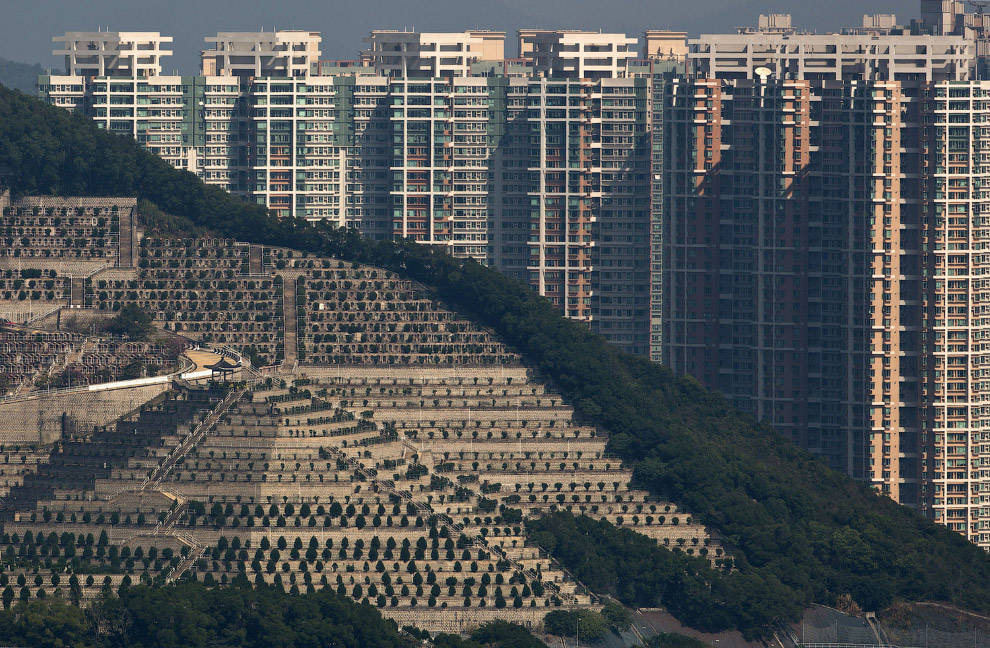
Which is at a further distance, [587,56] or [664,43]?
[664,43]

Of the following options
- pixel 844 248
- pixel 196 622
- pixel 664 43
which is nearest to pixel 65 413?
pixel 196 622

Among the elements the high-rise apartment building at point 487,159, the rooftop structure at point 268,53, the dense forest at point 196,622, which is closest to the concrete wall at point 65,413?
the dense forest at point 196,622

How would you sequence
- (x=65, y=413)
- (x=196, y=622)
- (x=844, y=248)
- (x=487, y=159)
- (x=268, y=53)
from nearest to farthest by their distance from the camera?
(x=196, y=622) → (x=65, y=413) → (x=844, y=248) → (x=487, y=159) → (x=268, y=53)

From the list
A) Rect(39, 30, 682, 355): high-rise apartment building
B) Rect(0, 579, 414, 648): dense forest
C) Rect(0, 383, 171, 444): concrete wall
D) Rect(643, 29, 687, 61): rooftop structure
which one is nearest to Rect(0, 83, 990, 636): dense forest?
Rect(0, 579, 414, 648): dense forest

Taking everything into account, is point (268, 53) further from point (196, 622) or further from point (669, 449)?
point (196, 622)

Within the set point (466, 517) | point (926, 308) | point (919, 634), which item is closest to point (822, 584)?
point (919, 634)

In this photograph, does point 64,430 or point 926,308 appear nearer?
point 64,430

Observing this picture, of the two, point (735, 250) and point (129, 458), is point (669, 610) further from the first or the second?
point (735, 250)
